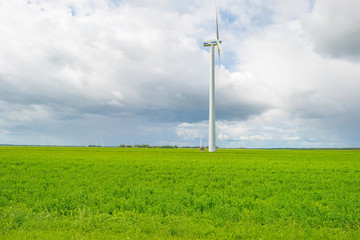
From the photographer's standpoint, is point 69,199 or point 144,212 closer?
point 144,212

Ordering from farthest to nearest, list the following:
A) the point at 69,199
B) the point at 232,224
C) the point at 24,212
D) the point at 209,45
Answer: the point at 209,45, the point at 69,199, the point at 24,212, the point at 232,224

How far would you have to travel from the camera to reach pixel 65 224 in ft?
36.5

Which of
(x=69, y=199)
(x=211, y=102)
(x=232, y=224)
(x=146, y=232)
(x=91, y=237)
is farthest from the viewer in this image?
(x=211, y=102)

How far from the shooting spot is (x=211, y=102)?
8594 cm

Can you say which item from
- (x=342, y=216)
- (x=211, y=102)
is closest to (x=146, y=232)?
(x=342, y=216)

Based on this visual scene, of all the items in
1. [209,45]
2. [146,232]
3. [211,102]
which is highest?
[209,45]

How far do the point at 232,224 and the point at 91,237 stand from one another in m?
6.15

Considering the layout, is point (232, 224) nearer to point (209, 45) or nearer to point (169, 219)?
point (169, 219)

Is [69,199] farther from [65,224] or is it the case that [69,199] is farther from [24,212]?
[65,224]

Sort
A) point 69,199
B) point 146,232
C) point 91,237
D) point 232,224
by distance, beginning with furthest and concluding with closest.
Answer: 1. point 69,199
2. point 232,224
3. point 146,232
4. point 91,237

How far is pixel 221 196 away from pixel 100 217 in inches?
302

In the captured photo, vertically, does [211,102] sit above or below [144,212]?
above

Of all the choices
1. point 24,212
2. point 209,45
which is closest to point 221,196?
point 24,212

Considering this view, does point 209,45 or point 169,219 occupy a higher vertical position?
point 209,45
